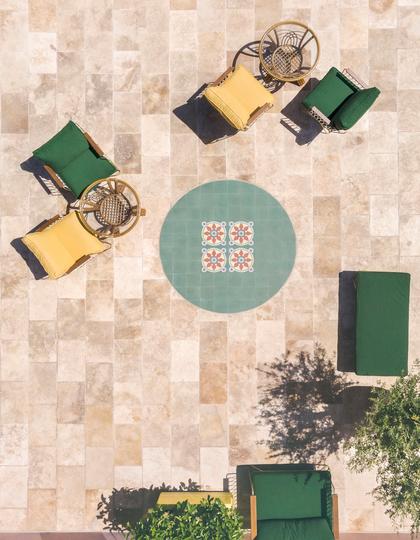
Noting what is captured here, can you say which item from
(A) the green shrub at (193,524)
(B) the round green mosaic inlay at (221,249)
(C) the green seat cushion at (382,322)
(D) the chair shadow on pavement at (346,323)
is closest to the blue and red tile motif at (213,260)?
(B) the round green mosaic inlay at (221,249)

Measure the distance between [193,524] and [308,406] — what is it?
13.0 feet

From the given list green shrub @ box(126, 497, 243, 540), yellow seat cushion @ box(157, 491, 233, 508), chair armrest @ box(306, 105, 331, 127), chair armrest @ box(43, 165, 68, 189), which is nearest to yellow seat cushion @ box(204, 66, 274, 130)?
chair armrest @ box(306, 105, 331, 127)

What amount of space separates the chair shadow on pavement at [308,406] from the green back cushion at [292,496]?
0.76 meters

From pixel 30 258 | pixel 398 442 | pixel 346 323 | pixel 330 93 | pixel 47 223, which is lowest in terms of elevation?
pixel 398 442

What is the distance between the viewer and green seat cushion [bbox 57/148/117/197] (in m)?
11.3

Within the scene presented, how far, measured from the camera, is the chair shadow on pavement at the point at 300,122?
1205 cm

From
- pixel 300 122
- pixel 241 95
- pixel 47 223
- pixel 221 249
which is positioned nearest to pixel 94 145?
pixel 47 223

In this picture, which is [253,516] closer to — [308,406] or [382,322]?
[308,406]

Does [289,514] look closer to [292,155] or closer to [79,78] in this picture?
[292,155]

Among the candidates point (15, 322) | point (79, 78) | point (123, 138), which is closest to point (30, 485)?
point (15, 322)

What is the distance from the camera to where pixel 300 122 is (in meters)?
12.1

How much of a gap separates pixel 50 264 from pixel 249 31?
24.6 feet

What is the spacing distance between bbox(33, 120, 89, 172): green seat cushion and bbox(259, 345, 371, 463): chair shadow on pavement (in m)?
6.91

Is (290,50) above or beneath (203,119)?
above
